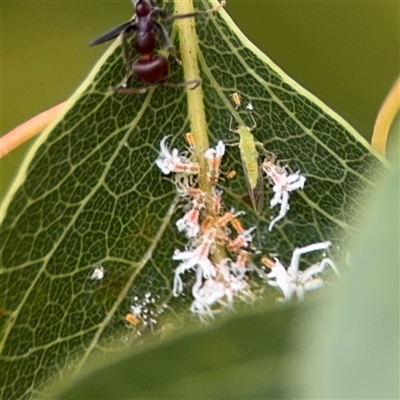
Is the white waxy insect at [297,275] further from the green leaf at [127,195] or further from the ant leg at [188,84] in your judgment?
the ant leg at [188,84]

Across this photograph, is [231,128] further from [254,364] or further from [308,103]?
[254,364]

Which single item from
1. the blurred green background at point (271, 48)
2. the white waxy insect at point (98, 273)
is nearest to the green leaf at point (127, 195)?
the white waxy insect at point (98, 273)

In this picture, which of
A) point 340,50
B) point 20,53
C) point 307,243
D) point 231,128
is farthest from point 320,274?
point 20,53

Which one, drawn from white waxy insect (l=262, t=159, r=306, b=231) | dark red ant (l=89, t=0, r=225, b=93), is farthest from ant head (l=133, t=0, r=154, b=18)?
white waxy insect (l=262, t=159, r=306, b=231)

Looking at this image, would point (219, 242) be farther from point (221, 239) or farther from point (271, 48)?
point (271, 48)

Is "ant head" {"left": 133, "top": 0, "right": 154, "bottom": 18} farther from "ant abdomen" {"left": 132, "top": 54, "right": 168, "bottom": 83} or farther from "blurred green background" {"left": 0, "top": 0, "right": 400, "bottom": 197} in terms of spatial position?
"blurred green background" {"left": 0, "top": 0, "right": 400, "bottom": 197}

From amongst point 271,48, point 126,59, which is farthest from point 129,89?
point 271,48

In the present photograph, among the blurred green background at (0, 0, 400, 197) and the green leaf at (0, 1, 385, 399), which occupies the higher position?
the blurred green background at (0, 0, 400, 197)
